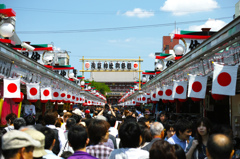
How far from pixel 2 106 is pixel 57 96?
678 cm

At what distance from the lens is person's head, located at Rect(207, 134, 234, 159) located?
3209 millimetres

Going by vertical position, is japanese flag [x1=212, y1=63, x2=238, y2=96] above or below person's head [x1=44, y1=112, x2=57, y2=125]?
above

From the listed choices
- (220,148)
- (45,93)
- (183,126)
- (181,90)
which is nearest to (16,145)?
(220,148)

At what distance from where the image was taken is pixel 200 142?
4777mm

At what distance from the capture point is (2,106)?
964 centimetres

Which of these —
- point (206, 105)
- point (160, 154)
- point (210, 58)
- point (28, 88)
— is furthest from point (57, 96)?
point (160, 154)

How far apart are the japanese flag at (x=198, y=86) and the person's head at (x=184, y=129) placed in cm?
277

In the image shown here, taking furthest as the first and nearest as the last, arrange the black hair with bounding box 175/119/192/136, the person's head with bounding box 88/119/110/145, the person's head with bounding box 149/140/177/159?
the black hair with bounding box 175/119/192/136, the person's head with bounding box 88/119/110/145, the person's head with bounding box 149/140/177/159

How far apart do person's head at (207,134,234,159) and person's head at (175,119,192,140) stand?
2.38 metres

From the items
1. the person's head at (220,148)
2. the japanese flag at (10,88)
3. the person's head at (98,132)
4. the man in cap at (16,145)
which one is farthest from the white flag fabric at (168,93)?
the man in cap at (16,145)

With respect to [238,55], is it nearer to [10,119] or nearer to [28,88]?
[10,119]

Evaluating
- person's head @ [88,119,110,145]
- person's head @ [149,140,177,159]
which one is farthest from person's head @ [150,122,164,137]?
person's head @ [149,140,177,159]

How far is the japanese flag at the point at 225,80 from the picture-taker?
6195 mm

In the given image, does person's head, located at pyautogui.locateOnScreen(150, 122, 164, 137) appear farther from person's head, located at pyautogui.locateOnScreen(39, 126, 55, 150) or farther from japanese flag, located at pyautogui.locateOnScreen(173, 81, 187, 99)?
japanese flag, located at pyautogui.locateOnScreen(173, 81, 187, 99)
